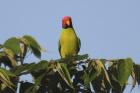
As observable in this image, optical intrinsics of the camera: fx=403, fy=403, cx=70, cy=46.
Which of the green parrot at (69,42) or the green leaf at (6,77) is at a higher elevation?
the green leaf at (6,77)

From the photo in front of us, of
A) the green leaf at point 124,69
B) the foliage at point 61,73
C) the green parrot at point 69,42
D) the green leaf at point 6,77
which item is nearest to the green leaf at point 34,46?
the foliage at point 61,73

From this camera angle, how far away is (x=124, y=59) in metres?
2.37

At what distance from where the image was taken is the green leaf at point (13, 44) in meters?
2.29

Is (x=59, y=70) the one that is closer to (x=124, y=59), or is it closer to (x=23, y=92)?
(x=23, y=92)

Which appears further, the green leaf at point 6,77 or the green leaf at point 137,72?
the green leaf at point 137,72

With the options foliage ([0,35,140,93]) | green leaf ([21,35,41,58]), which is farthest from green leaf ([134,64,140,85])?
green leaf ([21,35,41,58])

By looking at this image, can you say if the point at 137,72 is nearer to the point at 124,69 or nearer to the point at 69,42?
the point at 124,69

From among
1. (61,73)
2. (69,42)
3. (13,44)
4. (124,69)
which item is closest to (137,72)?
(124,69)

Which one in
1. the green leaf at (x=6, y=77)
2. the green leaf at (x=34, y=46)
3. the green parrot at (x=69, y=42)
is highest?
the green leaf at (x=34, y=46)

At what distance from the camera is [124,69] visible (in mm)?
2266

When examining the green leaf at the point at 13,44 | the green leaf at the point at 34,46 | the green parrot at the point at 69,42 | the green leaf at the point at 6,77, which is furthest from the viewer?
the green parrot at the point at 69,42

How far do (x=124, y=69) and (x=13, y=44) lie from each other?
65 cm

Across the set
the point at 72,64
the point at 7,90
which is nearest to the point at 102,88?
the point at 72,64

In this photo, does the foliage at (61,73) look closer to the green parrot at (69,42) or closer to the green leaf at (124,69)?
the green leaf at (124,69)
